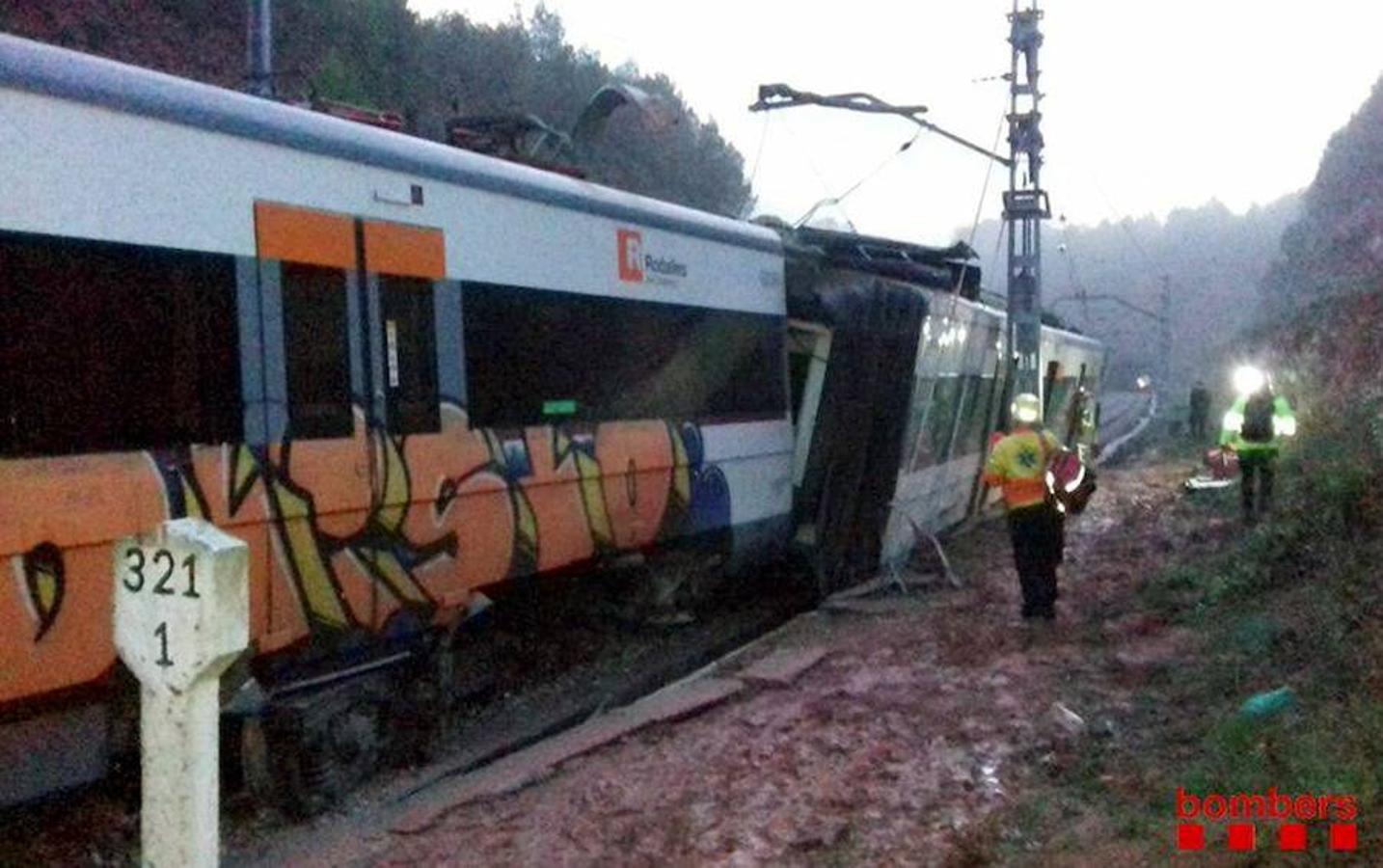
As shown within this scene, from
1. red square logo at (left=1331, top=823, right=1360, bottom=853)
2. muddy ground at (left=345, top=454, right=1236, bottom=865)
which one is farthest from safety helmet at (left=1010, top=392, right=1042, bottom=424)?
red square logo at (left=1331, top=823, right=1360, bottom=853)

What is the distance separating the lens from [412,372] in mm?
7238

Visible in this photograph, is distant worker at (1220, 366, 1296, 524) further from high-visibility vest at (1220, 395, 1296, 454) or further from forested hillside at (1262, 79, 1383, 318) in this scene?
forested hillside at (1262, 79, 1383, 318)

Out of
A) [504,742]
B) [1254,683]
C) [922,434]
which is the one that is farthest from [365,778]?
[922,434]

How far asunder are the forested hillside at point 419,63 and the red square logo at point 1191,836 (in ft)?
18.9

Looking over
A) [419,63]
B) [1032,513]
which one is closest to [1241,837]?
[1032,513]

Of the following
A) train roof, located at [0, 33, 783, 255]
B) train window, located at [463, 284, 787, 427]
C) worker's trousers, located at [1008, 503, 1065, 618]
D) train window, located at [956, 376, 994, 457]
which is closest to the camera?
train roof, located at [0, 33, 783, 255]

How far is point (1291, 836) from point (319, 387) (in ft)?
13.6

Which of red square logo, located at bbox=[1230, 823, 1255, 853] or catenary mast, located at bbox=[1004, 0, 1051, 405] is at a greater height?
catenary mast, located at bbox=[1004, 0, 1051, 405]

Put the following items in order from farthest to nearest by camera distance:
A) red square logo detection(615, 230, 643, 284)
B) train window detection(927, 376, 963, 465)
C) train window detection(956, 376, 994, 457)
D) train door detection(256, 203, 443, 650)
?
train window detection(956, 376, 994, 457)
train window detection(927, 376, 963, 465)
red square logo detection(615, 230, 643, 284)
train door detection(256, 203, 443, 650)

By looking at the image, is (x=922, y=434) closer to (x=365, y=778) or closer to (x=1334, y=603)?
(x=1334, y=603)

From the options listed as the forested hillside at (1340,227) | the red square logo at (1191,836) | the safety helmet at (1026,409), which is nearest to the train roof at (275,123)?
the safety helmet at (1026,409)

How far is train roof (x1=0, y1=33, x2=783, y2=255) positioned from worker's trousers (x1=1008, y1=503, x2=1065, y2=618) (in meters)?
3.12

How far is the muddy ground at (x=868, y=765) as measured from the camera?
18.4 ft

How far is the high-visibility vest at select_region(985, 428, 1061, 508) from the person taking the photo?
1009cm
